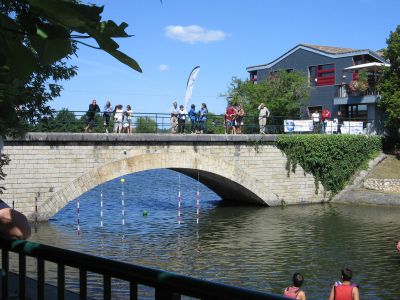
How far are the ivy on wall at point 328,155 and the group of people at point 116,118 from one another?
8.34 metres

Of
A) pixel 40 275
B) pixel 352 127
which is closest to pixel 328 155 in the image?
pixel 352 127

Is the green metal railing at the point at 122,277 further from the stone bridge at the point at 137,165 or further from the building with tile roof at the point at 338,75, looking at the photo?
the building with tile roof at the point at 338,75

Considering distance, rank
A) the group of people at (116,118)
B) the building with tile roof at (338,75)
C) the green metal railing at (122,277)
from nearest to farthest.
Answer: the green metal railing at (122,277) → the group of people at (116,118) → the building with tile roof at (338,75)

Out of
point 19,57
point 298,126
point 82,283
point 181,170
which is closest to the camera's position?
point 19,57

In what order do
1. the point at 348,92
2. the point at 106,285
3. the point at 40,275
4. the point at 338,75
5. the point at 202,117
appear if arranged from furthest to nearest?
the point at 338,75 < the point at 348,92 < the point at 202,117 < the point at 40,275 < the point at 106,285

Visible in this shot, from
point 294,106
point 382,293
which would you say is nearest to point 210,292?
point 382,293

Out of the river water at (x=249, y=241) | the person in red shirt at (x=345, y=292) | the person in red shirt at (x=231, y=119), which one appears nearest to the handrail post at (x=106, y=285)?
the river water at (x=249, y=241)

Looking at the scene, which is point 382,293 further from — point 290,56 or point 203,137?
point 290,56

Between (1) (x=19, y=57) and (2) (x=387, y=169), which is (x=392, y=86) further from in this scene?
(1) (x=19, y=57)

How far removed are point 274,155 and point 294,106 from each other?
47.8 ft


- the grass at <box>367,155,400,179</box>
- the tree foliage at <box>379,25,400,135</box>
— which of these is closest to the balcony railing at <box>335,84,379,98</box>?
the tree foliage at <box>379,25,400,135</box>

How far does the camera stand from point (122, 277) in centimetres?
260

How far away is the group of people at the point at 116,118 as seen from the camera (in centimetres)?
2275

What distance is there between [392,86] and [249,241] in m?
18.9
